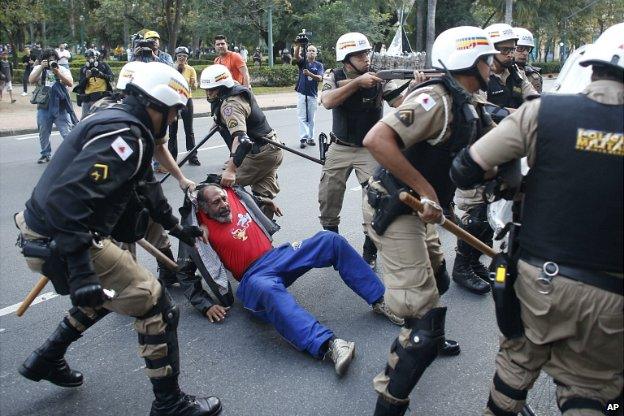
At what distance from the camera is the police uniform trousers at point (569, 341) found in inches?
82.5

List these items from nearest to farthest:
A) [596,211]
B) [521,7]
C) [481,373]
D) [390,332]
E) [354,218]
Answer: [596,211]
[481,373]
[390,332]
[354,218]
[521,7]

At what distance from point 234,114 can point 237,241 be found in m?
1.32

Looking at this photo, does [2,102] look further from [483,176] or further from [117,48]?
[117,48]

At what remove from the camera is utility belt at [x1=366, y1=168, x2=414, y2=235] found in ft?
9.39

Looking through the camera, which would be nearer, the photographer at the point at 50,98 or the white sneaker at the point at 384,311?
the white sneaker at the point at 384,311

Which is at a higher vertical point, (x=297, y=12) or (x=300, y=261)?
(x=297, y=12)

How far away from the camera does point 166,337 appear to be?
113 inches

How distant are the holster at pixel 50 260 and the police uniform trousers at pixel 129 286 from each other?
5 centimetres

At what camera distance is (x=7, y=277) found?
189 inches

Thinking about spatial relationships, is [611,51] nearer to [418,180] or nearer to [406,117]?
[406,117]

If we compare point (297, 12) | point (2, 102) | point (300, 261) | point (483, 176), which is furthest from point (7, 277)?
point (297, 12)

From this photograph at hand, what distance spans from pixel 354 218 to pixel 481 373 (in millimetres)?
3243

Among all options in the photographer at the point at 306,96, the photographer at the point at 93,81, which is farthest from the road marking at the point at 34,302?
the photographer at the point at 306,96

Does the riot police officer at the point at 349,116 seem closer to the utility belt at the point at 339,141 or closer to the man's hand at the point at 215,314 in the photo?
Result: the utility belt at the point at 339,141
